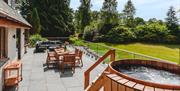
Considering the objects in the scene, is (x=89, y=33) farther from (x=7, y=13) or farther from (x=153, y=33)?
(x=7, y=13)

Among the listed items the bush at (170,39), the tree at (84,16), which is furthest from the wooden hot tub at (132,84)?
the tree at (84,16)

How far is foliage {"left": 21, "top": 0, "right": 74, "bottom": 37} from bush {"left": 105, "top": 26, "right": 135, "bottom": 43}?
6.82m

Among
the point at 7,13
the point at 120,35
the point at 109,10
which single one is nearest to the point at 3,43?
the point at 7,13

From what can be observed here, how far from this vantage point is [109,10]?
4303cm

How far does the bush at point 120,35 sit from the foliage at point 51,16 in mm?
6819

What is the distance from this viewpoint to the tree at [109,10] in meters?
41.9

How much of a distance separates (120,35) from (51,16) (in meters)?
11.8

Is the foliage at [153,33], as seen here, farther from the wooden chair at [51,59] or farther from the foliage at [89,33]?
the wooden chair at [51,59]

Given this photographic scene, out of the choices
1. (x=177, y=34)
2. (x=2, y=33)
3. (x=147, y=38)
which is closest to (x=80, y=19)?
(x=147, y=38)

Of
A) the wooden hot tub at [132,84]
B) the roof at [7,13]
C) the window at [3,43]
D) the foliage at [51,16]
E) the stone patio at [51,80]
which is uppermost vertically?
the foliage at [51,16]

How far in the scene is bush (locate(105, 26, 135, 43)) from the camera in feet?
111

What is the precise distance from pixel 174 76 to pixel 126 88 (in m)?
1.31

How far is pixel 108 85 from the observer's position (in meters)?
2.94

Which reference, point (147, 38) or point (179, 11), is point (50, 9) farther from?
point (179, 11)
